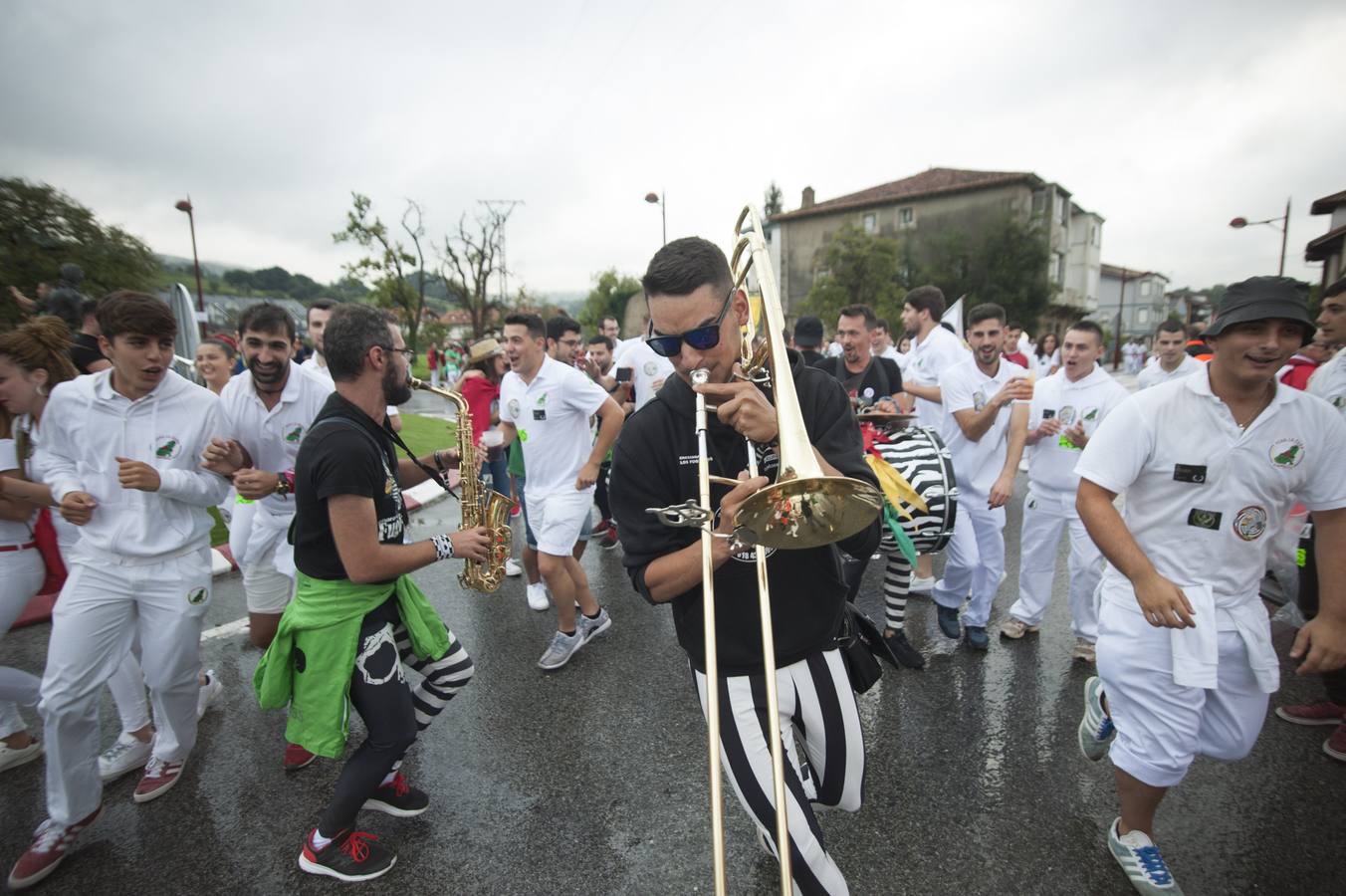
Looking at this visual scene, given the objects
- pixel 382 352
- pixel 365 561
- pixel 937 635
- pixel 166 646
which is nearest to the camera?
pixel 365 561

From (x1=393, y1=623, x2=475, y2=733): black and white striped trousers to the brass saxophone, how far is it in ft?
1.65

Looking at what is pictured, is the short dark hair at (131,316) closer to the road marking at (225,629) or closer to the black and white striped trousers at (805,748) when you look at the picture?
the road marking at (225,629)

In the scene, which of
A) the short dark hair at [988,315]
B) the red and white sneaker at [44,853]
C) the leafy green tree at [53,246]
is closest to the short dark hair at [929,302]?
the short dark hair at [988,315]

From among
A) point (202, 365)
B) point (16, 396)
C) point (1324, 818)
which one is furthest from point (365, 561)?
point (1324, 818)

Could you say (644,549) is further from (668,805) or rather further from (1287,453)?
(1287,453)

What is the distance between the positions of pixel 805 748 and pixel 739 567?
70 cm

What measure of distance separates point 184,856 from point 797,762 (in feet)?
8.74

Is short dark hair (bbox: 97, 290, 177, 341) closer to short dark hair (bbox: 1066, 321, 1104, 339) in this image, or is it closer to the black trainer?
the black trainer

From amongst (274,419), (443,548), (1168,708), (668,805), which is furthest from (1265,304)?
(274,419)

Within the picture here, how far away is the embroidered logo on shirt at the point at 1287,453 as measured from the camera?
2148mm

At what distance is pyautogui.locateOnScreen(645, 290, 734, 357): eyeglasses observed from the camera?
1720 millimetres

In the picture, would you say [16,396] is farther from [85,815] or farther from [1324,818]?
[1324,818]

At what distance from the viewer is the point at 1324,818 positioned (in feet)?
8.50

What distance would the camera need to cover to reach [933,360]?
549cm
